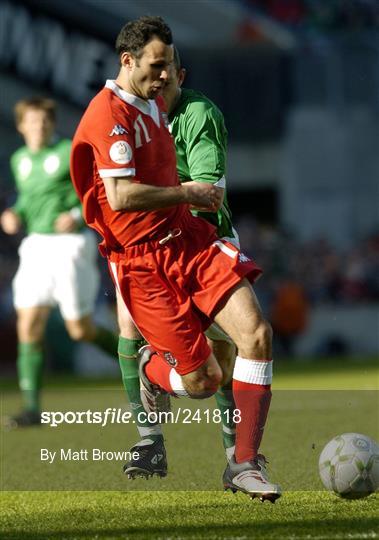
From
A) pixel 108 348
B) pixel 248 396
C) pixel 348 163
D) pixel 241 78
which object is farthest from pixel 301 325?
pixel 248 396

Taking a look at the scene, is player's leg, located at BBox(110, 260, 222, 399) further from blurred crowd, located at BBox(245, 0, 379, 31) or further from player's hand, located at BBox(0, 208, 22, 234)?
blurred crowd, located at BBox(245, 0, 379, 31)

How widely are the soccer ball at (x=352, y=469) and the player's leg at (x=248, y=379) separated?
31cm

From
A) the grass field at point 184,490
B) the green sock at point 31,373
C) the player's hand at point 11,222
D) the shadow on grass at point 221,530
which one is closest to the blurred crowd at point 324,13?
the grass field at point 184,490

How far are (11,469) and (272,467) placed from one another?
145cm

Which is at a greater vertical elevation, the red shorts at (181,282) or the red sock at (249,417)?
the red shorts at (181,282)

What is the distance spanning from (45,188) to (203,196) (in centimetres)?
412

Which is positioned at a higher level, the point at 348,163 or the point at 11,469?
the point at 11,469

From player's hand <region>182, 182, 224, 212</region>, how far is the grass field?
4.20ft

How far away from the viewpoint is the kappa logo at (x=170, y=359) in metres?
5.70

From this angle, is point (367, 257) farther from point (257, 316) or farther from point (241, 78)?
point (257, 316)

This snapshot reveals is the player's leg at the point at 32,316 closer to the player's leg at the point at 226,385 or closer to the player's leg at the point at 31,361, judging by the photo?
the player's leg at the point at 31,361

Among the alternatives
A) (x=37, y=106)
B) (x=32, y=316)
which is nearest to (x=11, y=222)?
(x=32, y=316)

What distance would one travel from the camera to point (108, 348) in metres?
9.51

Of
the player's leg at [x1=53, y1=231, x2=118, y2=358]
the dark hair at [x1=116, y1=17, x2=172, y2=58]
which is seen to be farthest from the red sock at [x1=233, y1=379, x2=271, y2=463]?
the player's leg at [x1=53, y1=231, x2=118, y2=358]
